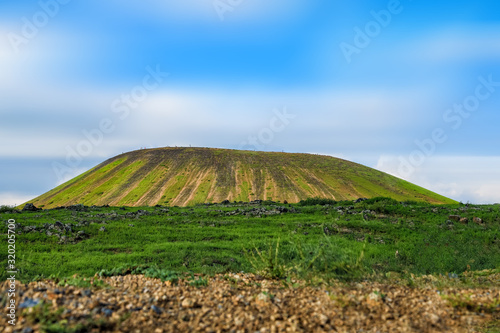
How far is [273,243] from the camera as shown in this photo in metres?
A: 15.5

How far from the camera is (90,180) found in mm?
65062

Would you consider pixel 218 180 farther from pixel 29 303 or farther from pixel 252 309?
pixel 29 303

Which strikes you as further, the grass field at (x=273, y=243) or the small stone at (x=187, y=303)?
the grass field at (x=273, y=243)

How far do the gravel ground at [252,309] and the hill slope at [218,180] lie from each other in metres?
43.4

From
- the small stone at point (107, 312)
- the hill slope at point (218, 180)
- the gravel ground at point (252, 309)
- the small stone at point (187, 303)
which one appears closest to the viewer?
the gravel ground at point (252, 309)

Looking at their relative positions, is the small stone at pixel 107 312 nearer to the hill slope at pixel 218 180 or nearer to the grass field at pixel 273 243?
the grass field at pixel 273 243

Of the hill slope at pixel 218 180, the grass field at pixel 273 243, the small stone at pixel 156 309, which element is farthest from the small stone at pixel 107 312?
the hill slope at pixel 218 180

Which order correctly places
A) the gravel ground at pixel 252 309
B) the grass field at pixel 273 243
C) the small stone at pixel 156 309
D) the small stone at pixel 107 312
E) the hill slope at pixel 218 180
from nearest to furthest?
the gravel ground at pixel 252 309 → the small stone at pixel 107 312 → the small stone at pixel 156 309 → the grass field at pixel 273 243 → the hill slope at pixel 218 180

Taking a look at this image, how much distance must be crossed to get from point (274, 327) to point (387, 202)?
23853mm

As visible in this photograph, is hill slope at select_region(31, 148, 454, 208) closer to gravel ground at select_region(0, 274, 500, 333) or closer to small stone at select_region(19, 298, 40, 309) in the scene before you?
gravel ground at select_region(0, 274, 500, 333)

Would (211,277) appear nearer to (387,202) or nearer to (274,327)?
(274,327)

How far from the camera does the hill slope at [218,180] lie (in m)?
53.4

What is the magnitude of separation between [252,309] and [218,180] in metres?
52.2

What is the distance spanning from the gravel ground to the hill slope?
43369 millimetres
